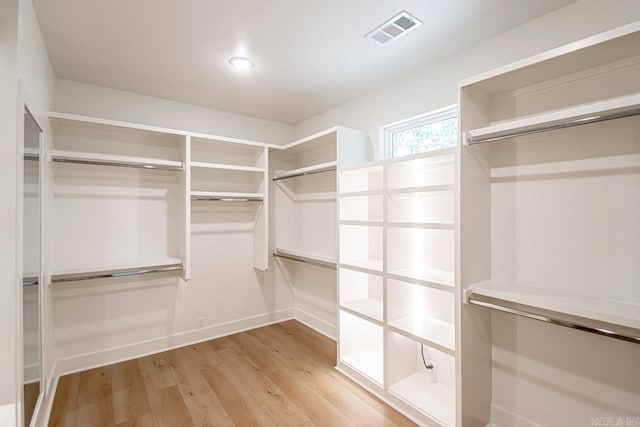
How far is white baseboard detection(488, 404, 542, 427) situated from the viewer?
1.97m

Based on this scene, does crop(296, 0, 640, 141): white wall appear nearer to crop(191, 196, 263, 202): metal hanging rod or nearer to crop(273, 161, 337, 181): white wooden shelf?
crop(273, 161, 337, 181): white wooden shelf

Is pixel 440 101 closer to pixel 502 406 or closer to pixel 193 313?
pixel 502 406

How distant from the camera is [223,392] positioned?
251 cm

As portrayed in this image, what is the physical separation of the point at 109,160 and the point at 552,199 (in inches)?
133

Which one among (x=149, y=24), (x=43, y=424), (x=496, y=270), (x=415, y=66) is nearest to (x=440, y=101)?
(x=415, y=66)

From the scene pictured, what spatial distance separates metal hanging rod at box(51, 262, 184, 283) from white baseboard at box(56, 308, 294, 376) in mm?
794

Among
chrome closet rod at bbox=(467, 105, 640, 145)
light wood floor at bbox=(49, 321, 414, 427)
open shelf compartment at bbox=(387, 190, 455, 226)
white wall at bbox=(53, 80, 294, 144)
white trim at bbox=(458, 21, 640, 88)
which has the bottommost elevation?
light wood floor at bbox=(49, 321, 414, 427)

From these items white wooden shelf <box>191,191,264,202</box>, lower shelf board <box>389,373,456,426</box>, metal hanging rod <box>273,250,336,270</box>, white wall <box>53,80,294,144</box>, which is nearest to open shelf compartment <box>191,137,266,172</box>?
white wall <box>53,80,294,144</box>

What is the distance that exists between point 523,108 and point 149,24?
2.48 m

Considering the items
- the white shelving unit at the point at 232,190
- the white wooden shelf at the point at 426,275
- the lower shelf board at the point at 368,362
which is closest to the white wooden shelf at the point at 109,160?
the white shelving unit at the point at 232,190

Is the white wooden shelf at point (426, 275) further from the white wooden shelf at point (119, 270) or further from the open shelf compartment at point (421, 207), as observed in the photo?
the white wooden shelf at point (119, 270)

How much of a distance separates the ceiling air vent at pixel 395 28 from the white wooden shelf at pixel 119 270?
2653 mm

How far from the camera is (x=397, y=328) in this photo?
2.33 meters

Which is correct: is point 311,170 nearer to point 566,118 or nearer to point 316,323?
point 316,323
